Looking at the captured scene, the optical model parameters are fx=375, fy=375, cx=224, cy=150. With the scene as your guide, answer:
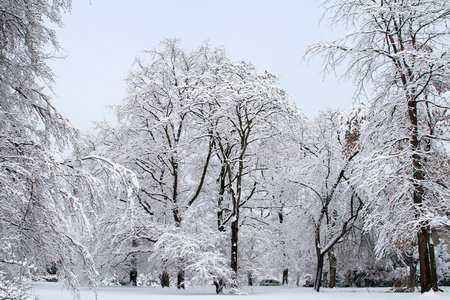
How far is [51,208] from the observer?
5.74m

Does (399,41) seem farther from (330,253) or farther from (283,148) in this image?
(330,253)

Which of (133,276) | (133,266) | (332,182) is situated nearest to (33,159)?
(332,182)

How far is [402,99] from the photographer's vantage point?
10430mm

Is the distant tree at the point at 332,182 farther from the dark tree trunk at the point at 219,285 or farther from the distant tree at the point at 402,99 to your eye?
the dark tree trunk at the point at 219,285

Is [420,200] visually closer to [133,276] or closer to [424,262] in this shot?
[424,262]

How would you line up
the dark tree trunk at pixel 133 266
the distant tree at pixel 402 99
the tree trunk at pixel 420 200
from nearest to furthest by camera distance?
the distant tree at pixel 402 99 < the tree trunk at pixel 420 200 < the dark tree trunk at pixel 133 266

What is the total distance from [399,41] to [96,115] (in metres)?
16.0

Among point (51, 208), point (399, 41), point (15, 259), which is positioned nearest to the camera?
point (51, 208)

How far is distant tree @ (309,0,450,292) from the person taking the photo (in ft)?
30.8

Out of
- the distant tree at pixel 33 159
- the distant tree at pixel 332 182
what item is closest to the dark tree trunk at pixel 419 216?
the distant tree at pixel 332 182

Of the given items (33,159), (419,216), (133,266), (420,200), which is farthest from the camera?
(133,266)

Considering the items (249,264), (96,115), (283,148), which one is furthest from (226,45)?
(249,264)

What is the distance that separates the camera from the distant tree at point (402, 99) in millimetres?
9398

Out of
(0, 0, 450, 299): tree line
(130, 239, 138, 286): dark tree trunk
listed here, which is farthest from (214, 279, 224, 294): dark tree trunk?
(130, 239, 138, 286): dark tree trunk
